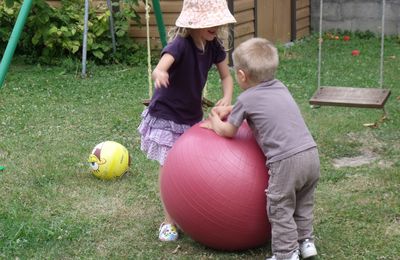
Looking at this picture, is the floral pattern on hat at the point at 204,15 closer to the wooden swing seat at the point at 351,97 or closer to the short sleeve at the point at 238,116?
the short sleeve at the point at 238,116

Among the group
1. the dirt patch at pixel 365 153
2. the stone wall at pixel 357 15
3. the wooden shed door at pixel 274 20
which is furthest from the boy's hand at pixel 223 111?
the stone wall at pixel 357 15

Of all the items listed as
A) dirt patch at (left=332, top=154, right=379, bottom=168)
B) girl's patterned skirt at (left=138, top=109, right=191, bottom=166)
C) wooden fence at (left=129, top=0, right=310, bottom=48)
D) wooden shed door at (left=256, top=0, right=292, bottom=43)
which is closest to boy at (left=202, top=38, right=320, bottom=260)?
girl's patterned skirt at (left=138, top=109, right=191, bottom=166)

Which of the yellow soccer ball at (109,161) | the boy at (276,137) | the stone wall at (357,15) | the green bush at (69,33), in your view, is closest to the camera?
the boy at (276,137)

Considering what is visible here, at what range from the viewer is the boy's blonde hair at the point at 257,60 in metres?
3.72

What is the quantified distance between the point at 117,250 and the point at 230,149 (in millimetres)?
965

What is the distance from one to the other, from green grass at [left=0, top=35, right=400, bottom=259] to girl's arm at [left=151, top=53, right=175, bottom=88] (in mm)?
1011

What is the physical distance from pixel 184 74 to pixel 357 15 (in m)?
9.58

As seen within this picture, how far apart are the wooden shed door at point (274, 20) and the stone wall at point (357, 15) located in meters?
1.05

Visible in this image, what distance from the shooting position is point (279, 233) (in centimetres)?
368

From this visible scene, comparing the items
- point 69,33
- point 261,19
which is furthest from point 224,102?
point 261,19

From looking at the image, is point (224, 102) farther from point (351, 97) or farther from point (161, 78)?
point (351, 97)

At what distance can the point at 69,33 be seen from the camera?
981cm

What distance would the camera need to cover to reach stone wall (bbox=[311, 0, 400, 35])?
12.7m

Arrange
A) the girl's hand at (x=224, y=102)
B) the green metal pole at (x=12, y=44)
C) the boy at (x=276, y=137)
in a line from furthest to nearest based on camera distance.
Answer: the green metal pole at (x=12, y=44) < the girl's hand at (x=224, y=102) < the boy at (x=276, y=137)
